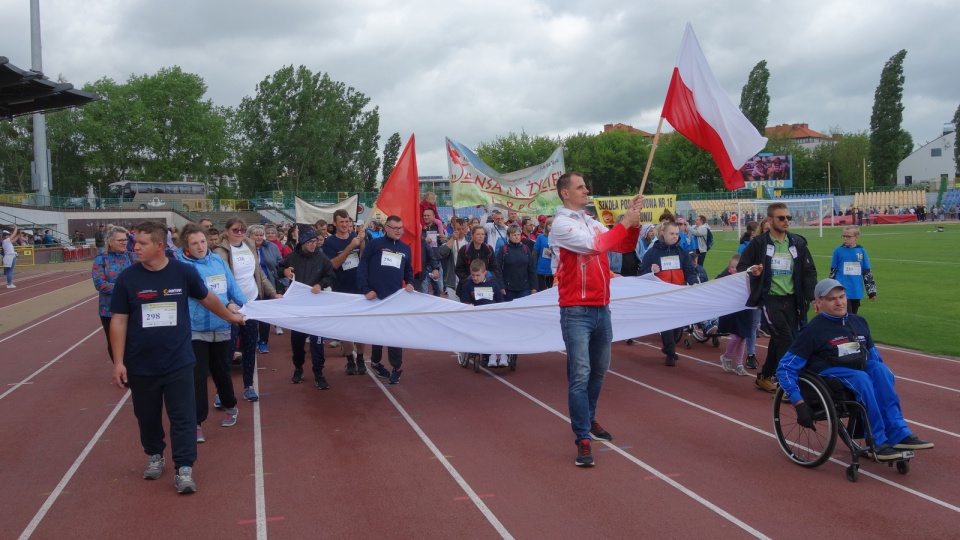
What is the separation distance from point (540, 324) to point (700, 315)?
1.99 m

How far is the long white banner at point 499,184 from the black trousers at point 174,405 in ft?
33.0

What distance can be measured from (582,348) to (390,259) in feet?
11.3

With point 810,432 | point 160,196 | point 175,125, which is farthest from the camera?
point 175,125

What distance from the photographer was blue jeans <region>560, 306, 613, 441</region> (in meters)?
5.76

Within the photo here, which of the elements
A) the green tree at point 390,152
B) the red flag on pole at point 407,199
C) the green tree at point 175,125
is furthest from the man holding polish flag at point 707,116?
the green tree at point 175,125

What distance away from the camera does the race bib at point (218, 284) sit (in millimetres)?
6809

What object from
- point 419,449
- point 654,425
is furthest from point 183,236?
point 654,425

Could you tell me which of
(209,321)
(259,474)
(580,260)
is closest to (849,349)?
(580,260)

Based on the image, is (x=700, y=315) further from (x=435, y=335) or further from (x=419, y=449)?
(x=419, y=449)

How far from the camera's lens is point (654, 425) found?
689cm

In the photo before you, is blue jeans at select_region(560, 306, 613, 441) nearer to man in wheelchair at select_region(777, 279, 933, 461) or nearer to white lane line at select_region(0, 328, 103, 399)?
man in wheelchair at select_region(777, 279, 933, 461)

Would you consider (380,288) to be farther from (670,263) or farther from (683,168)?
(683,168)

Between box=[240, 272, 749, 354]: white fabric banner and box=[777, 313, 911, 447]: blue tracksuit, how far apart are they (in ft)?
8.50

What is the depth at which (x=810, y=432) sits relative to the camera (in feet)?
21.5
